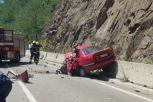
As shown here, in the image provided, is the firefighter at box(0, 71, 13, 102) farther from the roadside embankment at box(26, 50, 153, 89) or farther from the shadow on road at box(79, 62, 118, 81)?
the shadow on road at box(79, 62, 118, 81)

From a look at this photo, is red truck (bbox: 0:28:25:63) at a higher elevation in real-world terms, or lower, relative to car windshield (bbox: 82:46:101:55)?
higher

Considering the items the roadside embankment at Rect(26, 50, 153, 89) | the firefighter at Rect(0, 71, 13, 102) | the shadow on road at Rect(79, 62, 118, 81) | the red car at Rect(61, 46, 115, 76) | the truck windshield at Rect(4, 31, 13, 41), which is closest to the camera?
the firefighter at Rect(0, 71, 13, 102)

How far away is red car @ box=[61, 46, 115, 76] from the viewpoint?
1705 centimetres

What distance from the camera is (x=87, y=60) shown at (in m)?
17.4

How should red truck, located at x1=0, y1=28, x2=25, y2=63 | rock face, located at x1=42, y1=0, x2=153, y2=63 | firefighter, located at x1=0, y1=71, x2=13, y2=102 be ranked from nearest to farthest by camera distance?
firefighter, located at x1=0, y1=71, x2=13, y2=102
rock face, located at x1=42, y1=0, x2=153, y2=63
red truck, located at x1=0, y1=28, x2=25, y2=63

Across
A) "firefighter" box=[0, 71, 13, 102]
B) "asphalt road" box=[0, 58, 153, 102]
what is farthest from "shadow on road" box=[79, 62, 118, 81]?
"firefighter" box=[0, 71, 13, 102]

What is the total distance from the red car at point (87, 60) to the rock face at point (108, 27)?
89.2 inches

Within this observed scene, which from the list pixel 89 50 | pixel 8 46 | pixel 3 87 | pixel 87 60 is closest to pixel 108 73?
pixel 87 60

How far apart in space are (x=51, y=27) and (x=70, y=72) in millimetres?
28895

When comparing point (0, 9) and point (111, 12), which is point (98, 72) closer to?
point (111, 12)

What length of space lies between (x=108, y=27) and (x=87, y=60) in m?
10.8

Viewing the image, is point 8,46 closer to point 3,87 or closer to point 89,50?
point 89,50

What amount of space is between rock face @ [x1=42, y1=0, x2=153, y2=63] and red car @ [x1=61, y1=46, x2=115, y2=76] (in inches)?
89.2

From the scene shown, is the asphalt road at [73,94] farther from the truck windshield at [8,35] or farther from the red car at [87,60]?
the truck windshield at [8,35]
